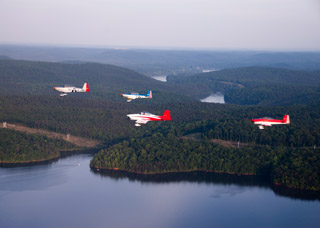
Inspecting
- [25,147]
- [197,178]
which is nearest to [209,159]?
[197,178]

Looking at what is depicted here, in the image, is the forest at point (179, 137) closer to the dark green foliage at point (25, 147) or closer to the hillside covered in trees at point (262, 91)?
the dark green foliage at point (25, 147)

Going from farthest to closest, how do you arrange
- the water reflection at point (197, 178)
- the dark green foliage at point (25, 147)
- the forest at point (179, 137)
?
the dark green foliage at point (25, 147), the forest at point (179, 137), the water reflection at point (197, 178)

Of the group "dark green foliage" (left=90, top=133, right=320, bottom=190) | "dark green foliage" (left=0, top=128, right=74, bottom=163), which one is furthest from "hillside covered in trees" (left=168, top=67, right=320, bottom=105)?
"dark green foliage" (left=0, top=128, right=74, bottom=163)

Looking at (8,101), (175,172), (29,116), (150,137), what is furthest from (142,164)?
(8,101)

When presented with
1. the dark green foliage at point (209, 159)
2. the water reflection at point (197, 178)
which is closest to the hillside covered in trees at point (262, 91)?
the dark green foliage at point (209, 159)

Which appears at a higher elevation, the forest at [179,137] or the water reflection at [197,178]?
the forest at [179,137]

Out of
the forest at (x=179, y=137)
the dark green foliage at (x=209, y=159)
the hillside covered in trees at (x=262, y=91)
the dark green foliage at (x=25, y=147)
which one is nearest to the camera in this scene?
the dark green foliage at (x=209, y=159)

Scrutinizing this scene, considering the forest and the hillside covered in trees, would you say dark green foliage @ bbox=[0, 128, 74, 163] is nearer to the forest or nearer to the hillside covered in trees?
the forest

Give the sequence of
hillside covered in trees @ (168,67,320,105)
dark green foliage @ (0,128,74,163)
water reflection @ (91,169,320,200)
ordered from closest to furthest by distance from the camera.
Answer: water reflection @ (91,169,320,200), dark green foliage @ (0,128,74,163), hillside covered in trees @ (168,67,320,105)
